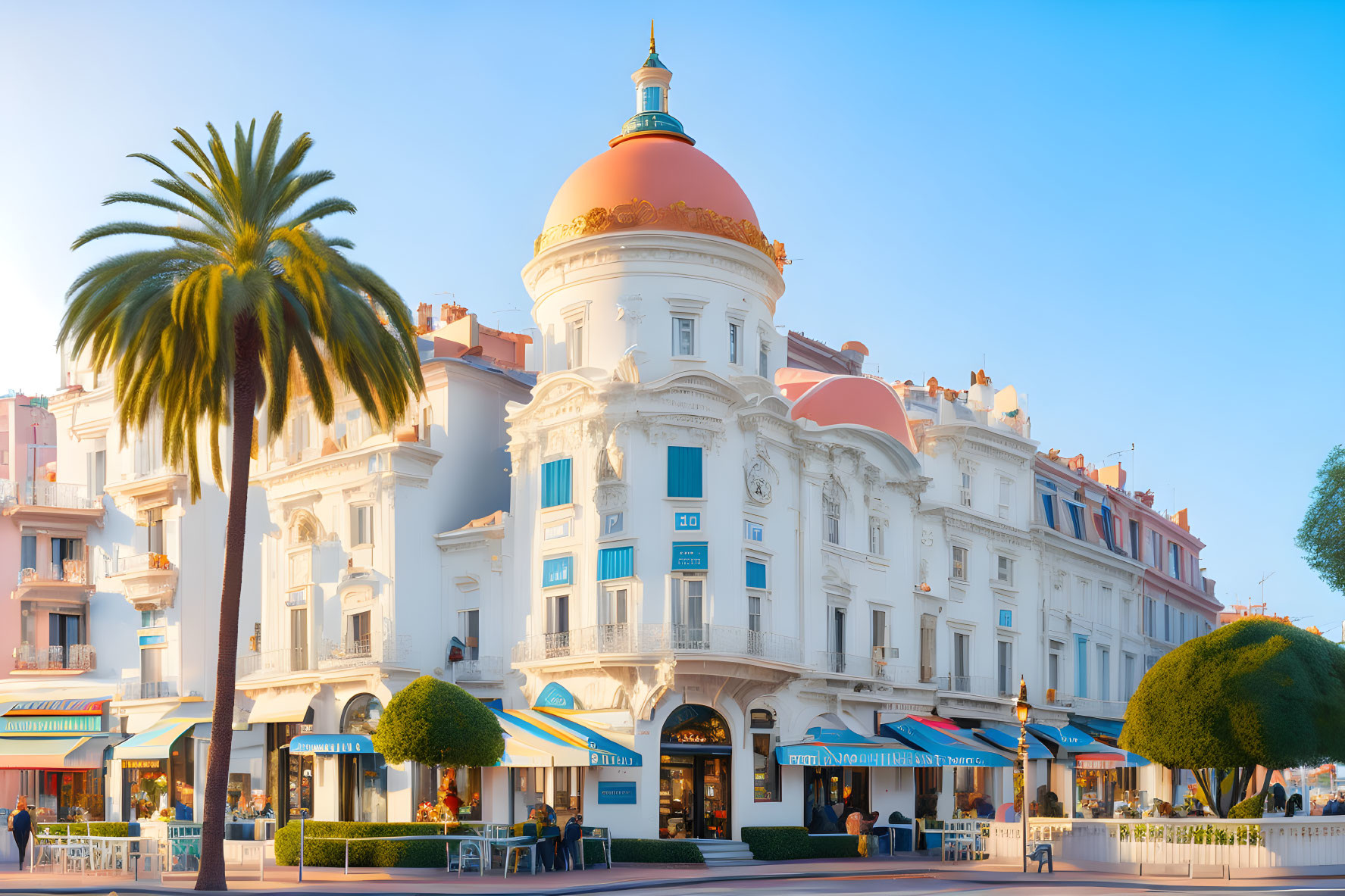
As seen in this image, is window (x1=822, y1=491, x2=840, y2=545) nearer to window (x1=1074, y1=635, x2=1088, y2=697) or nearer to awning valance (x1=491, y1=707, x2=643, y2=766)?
awning valance (x1=491, y1=707, x2=643, y2=766)

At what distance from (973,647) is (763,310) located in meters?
16.2

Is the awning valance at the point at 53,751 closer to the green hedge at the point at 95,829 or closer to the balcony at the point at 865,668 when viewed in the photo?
the green hedge at the point at 95,829

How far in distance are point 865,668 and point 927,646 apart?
4.88 meters

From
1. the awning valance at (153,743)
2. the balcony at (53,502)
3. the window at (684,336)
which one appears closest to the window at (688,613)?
the window at (684,336)

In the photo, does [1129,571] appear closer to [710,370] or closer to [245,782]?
[710,370]

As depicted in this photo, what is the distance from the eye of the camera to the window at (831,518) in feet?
146

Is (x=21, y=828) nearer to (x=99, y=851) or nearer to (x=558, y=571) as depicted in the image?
(x=99, y=851)

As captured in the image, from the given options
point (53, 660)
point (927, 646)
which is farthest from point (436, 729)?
point (53, 660)

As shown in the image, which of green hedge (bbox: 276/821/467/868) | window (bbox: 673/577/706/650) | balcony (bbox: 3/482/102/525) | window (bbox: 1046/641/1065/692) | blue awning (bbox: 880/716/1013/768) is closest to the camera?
green hedge (bbox: 276/821/467/868)

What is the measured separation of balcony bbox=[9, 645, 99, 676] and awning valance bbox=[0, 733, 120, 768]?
275cm

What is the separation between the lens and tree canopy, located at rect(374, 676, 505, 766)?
32062 mm

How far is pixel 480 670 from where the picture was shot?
145ft

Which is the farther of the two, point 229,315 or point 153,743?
point 153,743

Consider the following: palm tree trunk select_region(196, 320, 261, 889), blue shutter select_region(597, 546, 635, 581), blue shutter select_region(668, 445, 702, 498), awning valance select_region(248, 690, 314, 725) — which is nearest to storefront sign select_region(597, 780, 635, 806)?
blue shutter select_region(597, 546, 635, 581)
